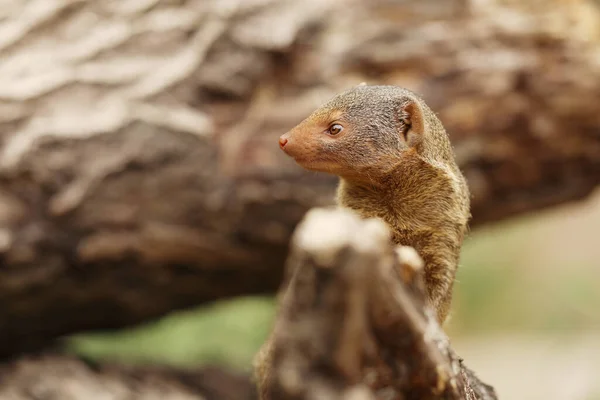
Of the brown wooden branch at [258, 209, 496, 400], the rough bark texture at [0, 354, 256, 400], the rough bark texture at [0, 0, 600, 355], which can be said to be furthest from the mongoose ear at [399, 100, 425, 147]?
the rough bark texture at [0, 354, 256, 400]

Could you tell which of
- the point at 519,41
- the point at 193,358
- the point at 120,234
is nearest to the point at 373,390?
the point at 120,234

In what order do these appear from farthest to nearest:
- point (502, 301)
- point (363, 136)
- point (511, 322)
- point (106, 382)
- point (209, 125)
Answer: point (502, 301), point (511, 322), point (106, 382), point (209, 125), point (363, 136)

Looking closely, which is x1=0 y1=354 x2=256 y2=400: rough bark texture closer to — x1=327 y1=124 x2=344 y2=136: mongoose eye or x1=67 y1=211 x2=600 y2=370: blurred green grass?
x1=67 y1=211 x2=600 y2=370: blurred green grass

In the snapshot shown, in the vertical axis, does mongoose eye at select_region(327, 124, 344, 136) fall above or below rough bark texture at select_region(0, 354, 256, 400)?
above

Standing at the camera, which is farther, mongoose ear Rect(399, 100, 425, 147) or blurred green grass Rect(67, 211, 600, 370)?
blurred green grass Rect(67, 211, 600, 370)

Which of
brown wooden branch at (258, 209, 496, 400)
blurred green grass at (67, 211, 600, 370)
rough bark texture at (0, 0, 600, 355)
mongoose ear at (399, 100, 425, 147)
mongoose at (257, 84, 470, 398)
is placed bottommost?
brown wooden branch at (258, 209, 496, 400)

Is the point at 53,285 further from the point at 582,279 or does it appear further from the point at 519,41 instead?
the point at 582,279

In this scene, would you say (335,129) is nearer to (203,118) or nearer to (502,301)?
(203,118)

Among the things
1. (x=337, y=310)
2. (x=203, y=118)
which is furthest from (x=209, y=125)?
(x=337, y=310)

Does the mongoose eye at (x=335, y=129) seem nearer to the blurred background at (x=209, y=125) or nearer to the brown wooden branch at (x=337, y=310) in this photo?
the brown wooden branch at (x=337, y=310)
